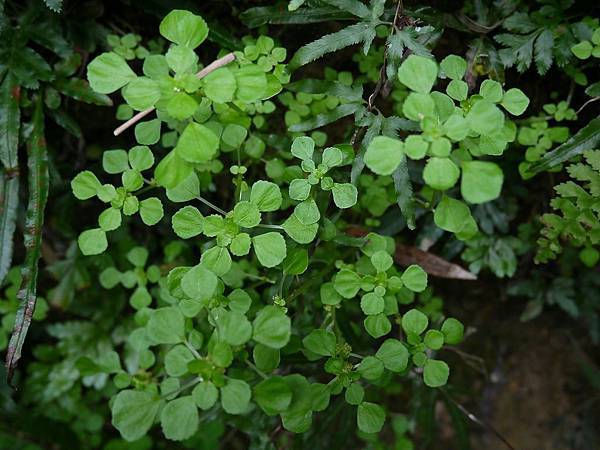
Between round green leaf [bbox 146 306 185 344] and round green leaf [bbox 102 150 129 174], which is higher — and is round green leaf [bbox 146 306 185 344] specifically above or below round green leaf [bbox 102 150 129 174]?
below

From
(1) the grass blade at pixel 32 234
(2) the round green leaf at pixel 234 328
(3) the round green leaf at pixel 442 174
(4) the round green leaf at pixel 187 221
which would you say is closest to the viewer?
(3) the round green leaf at pixel 442 174

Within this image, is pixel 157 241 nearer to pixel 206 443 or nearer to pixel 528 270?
pixel 206 443

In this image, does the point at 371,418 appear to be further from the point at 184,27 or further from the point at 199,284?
the point at 184,27

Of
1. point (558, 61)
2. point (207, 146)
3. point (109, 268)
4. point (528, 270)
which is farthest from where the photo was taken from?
point (528, 270)

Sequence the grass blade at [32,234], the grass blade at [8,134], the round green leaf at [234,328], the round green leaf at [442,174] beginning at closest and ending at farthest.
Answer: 1. the round green leaf at [442,174]
2. the round green leaf at [234,328]
3. the grass blade at [32,234]
4. the grass blade at [8,134]

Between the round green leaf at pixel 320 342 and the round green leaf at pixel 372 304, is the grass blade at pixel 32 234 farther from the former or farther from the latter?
the round green leaf at pixel 372 304

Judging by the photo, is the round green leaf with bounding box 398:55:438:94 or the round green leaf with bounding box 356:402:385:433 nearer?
the round green leaf with bounding box 398:55:438:94

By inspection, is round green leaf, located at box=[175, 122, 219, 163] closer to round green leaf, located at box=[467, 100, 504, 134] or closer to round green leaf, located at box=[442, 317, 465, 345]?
round green leaf, located at box=[467, 100, 504, 134]

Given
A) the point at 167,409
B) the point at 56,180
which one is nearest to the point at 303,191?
the point at 167,409

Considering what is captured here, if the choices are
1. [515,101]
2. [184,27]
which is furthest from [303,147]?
[515,101]

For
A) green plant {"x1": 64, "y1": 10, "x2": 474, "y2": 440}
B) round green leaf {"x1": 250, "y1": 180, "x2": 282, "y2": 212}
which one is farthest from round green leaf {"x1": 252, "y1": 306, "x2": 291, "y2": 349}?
round green leaf {"x1": 250, "y1": 180, "x2": 282, "y2": 212}

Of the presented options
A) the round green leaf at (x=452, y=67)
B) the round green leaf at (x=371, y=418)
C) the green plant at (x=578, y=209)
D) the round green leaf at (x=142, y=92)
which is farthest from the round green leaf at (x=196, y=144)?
the green plant at (x=578, y=209)
